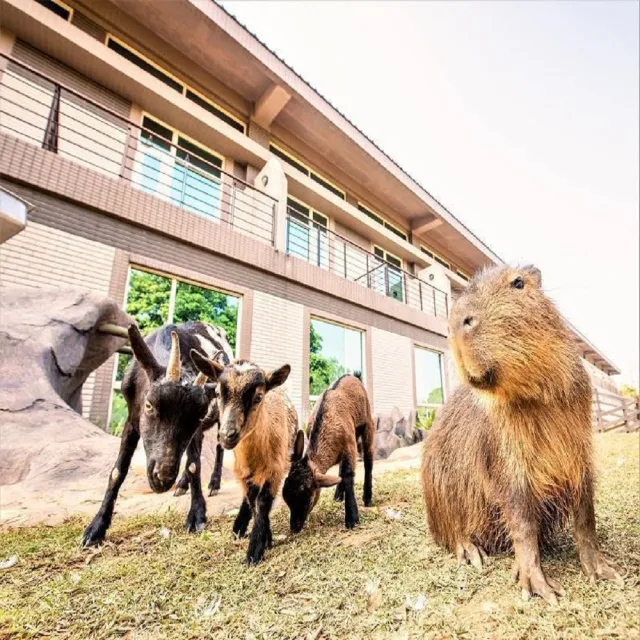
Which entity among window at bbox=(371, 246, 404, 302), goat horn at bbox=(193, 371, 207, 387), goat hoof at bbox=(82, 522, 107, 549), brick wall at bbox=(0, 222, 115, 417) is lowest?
goat hoof at bbox=(82, 522, 107, 549)

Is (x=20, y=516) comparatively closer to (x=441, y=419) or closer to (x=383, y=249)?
(x=441, y=419)

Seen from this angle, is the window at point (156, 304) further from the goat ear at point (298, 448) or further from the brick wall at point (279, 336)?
the goat ear at point (298, 448)

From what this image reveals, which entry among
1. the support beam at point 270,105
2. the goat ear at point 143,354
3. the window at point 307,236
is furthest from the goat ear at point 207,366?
the support beam at point 270,105

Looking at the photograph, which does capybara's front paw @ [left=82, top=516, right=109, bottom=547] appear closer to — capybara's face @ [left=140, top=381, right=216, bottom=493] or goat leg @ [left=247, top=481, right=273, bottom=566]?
capybara's face @ [left=140, top=381, right=216, bottom=493]

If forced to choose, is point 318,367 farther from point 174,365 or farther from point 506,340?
point 506,340

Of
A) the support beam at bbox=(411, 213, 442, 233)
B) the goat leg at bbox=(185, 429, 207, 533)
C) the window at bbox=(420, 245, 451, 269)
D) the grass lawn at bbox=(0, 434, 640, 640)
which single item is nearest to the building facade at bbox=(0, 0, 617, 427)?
the support beam at bbox=(411, 213, 442, 233)

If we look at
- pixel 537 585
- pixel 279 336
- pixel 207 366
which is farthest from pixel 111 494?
pixel 279 336

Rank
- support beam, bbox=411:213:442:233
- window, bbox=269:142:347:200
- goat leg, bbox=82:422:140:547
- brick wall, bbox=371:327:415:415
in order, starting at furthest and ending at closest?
1. support beam, bbox=411:213:442:233
2. window, bbox=269:142:347:200
3. brick wall, bbox=371:327:415:415
4. goat leg, bbox=82:422:140:547

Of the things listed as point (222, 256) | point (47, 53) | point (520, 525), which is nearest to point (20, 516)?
point (520, 525)

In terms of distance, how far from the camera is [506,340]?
1.42 m

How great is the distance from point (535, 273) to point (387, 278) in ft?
44.1

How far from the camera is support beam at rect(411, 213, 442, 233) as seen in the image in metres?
16.9

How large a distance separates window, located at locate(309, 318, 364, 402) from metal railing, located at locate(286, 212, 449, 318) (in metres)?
1.92

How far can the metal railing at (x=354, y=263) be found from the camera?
39.2 ft
